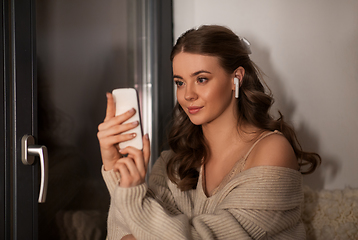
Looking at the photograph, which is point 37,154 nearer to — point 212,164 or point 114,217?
point 114,217

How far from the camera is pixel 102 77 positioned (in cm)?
121

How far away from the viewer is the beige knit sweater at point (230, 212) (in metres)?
0.87

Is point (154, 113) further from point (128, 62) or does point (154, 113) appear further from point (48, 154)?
point (48, 154)

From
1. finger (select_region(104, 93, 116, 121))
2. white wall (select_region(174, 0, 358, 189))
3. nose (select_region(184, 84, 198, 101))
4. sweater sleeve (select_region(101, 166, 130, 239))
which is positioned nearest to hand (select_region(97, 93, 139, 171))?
finger (select_region(104, 93, 116, 121))

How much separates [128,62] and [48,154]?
653 millimetres

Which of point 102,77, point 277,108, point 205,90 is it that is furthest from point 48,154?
point 277,108

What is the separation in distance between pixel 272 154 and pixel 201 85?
14.3 inches

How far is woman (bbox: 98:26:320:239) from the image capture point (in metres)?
0.87

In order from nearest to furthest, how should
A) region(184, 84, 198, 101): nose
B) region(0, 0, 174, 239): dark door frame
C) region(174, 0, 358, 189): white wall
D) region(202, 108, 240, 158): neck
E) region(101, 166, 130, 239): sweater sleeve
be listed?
region(0, 0, 174, 239): dark door frame, region(101, 166, 130, 239): sweater sleeve, region(184, 84, 198, 101): nose, region(202, 108, 240, 158): neck, region(174, 0, 358, 189): white wall

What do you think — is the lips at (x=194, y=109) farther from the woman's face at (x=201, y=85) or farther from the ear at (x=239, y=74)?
the ear at (x=239, y=74)

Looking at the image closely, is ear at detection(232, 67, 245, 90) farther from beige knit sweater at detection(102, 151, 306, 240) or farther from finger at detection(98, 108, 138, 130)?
finger at detection(98, 108, 138, 130)

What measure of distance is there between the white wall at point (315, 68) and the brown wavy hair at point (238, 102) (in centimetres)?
29

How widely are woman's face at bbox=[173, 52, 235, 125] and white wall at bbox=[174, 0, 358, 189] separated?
0.56 m

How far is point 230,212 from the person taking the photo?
3.08 ft
